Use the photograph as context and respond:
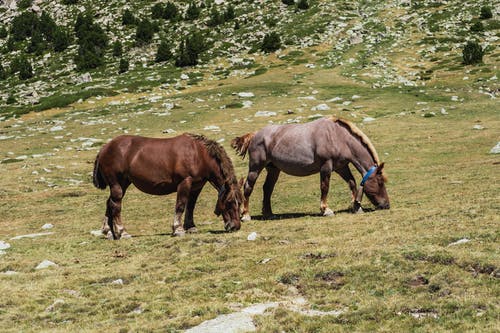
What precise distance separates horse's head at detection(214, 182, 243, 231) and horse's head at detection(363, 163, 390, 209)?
13.3 ft

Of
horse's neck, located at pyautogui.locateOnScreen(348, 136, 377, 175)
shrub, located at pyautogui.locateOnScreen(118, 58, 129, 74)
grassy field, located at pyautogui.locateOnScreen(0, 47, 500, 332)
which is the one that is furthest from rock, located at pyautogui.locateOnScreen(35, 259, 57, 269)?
shrub, located at pyautogui.locateOnScreen(118, 58, 129, 74)

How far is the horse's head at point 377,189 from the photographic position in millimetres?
16828

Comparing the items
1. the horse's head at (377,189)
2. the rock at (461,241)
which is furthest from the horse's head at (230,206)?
the rock at (461,241)

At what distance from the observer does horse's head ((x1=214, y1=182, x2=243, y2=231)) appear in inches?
612

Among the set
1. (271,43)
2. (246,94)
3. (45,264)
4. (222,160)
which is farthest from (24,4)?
(45,264)

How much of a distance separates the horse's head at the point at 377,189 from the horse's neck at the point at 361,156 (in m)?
0.37

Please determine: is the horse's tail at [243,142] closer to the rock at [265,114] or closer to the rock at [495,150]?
the rock at [495,150]

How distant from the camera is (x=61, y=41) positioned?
91.6m

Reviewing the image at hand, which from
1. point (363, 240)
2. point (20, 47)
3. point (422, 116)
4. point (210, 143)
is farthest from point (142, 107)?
point (20, 47)

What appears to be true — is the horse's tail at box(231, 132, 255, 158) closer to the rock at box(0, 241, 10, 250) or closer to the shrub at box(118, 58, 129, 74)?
the rock at box(0, 241, 10, 250)

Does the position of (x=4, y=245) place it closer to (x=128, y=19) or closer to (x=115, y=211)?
(x=115, y=211)

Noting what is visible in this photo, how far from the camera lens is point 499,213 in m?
13.0

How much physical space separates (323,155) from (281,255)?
6169 mm

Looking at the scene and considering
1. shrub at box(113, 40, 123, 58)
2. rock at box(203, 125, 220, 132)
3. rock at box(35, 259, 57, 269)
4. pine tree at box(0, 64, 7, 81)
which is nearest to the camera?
rock at box(35, 259, 57, 269)
